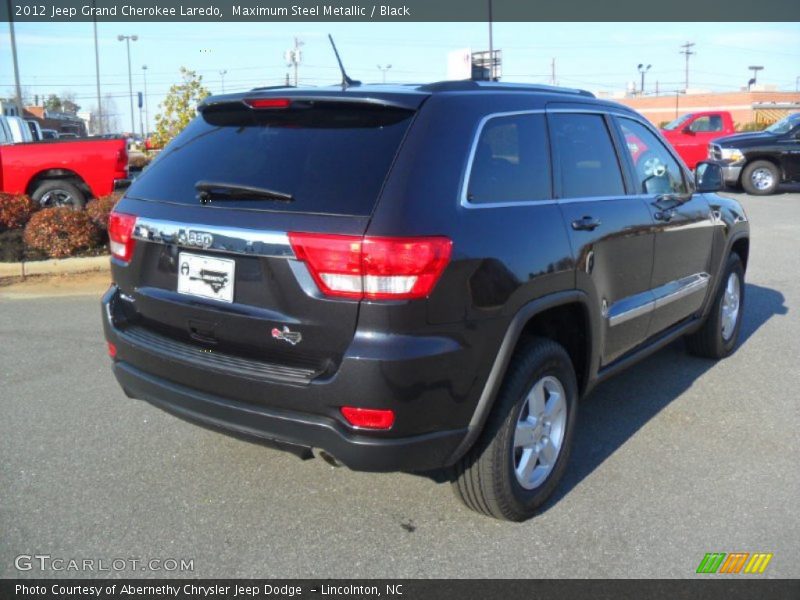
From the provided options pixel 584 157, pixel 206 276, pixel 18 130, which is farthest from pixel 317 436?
pixel 18 130

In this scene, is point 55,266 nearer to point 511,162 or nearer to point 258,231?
point 258,231

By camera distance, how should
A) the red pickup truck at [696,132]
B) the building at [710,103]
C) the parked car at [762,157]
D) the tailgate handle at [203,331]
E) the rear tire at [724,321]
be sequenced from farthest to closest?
the building at [710,103] → the red pickup truck at [696,132] → the parked car at [762,157] → the rear tire at [724,321] → the tailgate handle at [203,331]

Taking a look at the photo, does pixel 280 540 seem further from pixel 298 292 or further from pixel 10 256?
pixel 10 256

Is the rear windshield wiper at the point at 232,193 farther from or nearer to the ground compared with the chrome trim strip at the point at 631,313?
farther from the ground

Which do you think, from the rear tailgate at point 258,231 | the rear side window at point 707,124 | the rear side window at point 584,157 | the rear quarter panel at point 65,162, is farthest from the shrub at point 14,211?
the rear side window at point 707,124

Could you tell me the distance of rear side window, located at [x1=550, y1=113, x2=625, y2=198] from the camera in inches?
148

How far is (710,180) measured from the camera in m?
5.23

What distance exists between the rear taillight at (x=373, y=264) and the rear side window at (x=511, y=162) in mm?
420

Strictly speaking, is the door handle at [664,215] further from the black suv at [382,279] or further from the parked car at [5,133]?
the parked car at [5,133]

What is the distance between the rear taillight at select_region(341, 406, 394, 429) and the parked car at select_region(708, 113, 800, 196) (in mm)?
17026

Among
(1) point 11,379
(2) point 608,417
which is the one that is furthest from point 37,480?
(2) point 608,417

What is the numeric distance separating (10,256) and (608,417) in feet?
22.5

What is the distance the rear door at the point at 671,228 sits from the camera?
451cm

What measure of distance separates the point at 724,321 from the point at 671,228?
5.00 ft
